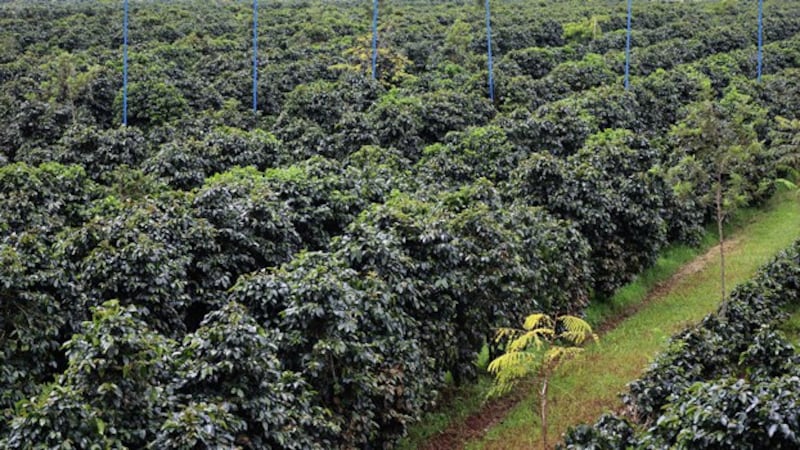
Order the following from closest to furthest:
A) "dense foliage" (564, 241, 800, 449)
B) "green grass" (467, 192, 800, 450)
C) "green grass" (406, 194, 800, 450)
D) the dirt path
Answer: "dense foliage" (564, 241, 800, 449), the dirt path, "green grass" (406, 194, 800, 450), "green grass" (467, 192, 800, 450)

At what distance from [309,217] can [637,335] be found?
329 inches

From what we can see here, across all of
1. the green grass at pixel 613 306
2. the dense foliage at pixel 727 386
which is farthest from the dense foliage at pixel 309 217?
the green grass at pixel 613 306

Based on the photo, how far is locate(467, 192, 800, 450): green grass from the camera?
53.8 feet

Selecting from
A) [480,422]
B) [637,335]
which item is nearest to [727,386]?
[480,422]

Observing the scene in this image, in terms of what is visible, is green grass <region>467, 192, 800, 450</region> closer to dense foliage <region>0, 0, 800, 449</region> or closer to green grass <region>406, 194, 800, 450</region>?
green grass <region>406, 194, 800, 450</region>

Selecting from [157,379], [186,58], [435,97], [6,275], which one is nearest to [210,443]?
[157,379]

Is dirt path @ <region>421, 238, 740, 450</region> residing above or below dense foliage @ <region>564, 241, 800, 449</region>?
below

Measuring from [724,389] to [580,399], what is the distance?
690 centimetres

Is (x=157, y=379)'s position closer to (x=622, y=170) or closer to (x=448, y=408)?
(x=448, y=408)

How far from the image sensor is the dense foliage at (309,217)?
11117mm

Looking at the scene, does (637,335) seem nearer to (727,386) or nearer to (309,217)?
(309,217)

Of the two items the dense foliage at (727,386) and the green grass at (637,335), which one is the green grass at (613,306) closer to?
the green grass at (637,335)

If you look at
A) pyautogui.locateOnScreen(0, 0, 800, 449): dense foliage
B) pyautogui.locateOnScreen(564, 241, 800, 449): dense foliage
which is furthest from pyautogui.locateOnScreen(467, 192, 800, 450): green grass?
pyautogui.locateOnScreen(564, 241, 800, 449): dense foliage

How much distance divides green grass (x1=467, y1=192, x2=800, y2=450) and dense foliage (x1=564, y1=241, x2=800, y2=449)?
137 cm
